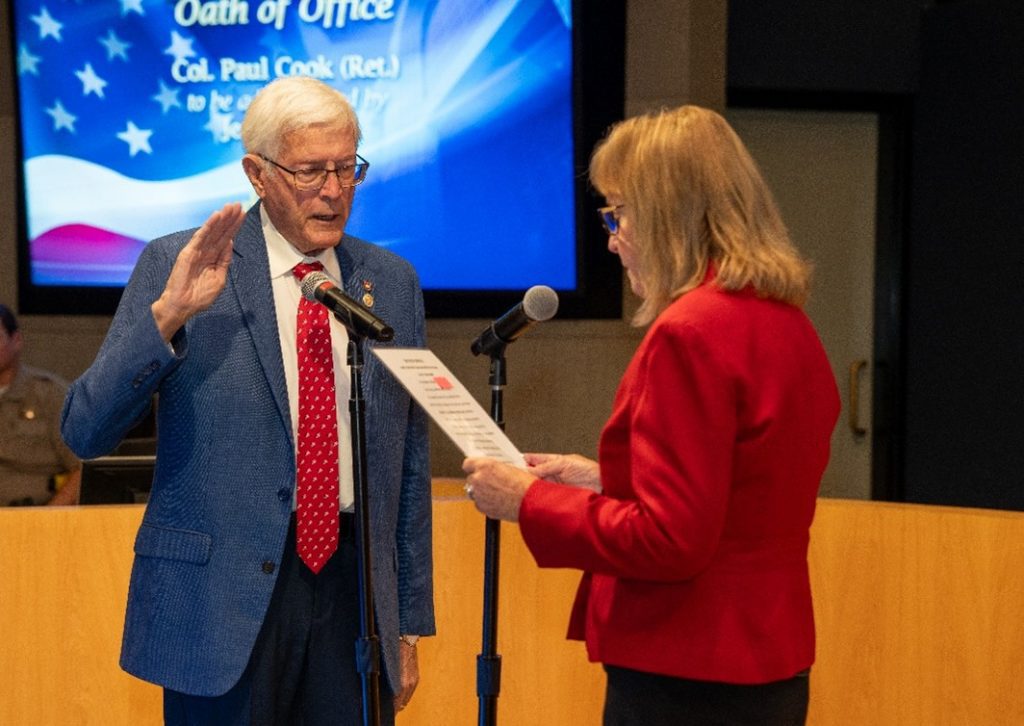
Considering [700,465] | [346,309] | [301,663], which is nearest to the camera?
[700,465]

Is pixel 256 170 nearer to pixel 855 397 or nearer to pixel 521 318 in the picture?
pixel 521 318

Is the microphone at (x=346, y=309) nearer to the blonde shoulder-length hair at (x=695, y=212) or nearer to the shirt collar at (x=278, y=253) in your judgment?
the shirt collar at (x=278, y=253)

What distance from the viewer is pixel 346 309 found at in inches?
80.7

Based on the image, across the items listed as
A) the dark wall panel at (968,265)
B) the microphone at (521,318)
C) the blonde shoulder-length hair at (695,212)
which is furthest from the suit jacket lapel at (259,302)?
the dark wall panel at (968,265)

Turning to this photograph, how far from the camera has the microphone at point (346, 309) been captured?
201 cm

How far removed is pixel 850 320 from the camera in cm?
655

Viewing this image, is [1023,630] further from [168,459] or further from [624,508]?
[168,459]

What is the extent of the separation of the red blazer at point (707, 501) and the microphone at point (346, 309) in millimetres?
353

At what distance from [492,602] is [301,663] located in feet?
1.12

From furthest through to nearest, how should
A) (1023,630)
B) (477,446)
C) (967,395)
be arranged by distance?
(967,395) → (1023,630) → (477,446)

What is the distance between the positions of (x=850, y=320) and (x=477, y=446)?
493 cm

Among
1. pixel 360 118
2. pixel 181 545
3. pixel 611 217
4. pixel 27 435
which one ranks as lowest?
pixel 27 435

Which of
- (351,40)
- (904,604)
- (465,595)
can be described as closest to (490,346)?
(465,595)

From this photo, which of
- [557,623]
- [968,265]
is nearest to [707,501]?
[557,623]
